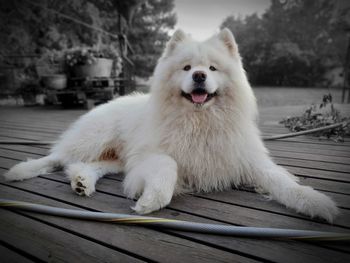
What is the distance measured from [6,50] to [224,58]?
10586mm

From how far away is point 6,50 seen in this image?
10047 millimetres

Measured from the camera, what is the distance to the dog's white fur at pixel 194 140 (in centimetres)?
192

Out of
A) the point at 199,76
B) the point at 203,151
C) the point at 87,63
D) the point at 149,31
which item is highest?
the point at 149,31

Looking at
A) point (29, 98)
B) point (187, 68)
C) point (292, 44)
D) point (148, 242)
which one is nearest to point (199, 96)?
point (187, 68)

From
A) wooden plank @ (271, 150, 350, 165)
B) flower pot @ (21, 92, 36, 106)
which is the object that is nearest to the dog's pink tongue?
wooden plank @ (271, 150, 350, 165)

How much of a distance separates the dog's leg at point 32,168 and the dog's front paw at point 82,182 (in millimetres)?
378

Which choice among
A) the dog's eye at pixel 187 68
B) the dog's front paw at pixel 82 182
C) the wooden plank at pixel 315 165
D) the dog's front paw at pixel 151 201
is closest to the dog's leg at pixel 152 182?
the dog's front paw at pixel 151 201

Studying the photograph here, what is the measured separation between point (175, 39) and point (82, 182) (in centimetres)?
140

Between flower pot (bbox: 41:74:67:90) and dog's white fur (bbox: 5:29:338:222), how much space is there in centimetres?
579

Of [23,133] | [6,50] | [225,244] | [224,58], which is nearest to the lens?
[225,244]

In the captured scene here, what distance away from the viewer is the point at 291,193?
5.61 ft

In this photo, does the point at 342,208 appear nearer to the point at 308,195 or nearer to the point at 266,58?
the point at 308,195

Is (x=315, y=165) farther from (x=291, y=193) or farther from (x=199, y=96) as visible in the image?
(x=199, y=96)

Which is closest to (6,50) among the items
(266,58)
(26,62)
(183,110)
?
(26,62)
